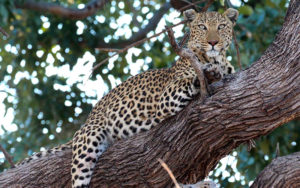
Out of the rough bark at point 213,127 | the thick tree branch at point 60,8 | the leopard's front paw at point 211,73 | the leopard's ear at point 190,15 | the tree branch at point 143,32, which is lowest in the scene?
the rough bark at point 213,127

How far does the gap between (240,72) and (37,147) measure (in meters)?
5.25

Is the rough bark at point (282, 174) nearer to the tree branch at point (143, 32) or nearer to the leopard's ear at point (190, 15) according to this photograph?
the leopard's ear at point (190, 15)


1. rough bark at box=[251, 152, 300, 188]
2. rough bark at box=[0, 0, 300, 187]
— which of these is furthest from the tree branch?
rough bark at box=[251, 152, 300, 188]

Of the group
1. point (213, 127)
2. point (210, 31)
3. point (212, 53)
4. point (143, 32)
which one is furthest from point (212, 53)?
point (143, 32)

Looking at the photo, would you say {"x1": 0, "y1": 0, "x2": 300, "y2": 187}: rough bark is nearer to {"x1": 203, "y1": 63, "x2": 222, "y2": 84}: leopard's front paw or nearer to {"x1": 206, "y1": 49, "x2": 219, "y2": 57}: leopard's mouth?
{"x1": 203, "y1": 63, "x2": 222, "y2": 84}: leopard's front paw

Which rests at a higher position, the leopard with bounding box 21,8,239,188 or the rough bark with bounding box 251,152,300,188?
the leopard with bounding box 21,8,239,188

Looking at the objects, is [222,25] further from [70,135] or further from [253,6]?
[70,135]

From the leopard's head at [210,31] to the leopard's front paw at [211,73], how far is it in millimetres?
913

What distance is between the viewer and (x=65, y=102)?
9.65m

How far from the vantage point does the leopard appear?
19.8 feet

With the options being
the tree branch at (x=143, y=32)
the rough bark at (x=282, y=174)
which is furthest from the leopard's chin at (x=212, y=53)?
the tree branch at (x=143, y=32)

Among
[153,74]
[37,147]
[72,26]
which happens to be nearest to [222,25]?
[153,74]

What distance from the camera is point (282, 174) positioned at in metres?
5.23

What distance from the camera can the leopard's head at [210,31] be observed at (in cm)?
646
